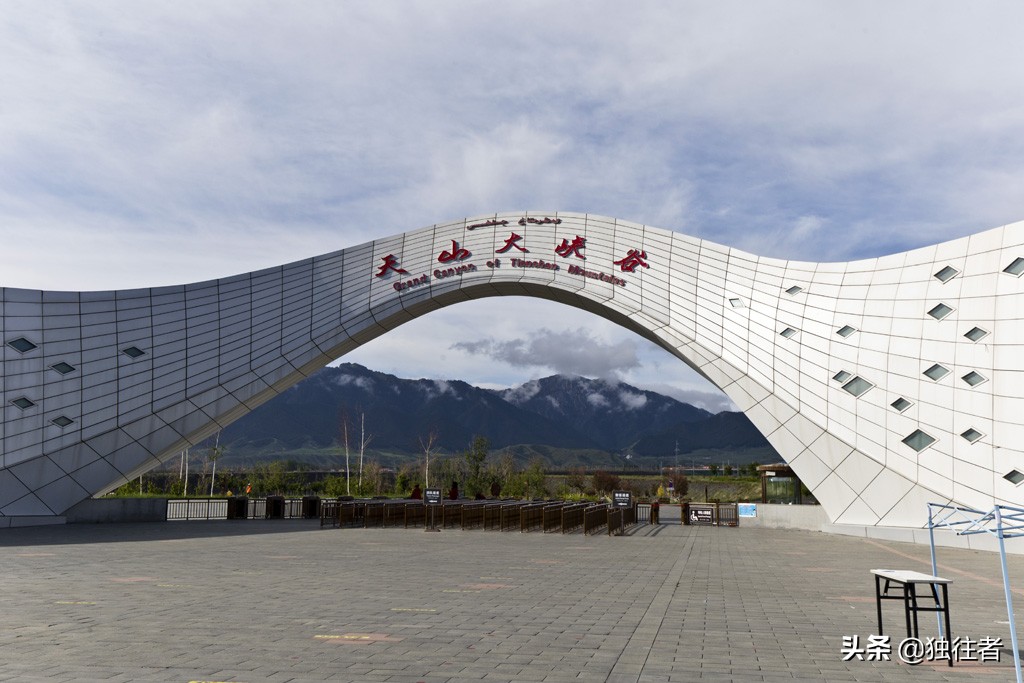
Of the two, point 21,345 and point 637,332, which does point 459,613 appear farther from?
point 21,345

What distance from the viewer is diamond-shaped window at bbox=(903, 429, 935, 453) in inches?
980

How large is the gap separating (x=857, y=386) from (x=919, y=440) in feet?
8.77

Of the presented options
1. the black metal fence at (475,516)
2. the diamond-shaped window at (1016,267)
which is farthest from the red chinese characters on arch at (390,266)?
the diamond-shaped window at (1016,267)

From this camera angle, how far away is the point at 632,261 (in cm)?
3319

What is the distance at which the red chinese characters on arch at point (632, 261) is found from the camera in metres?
33.1

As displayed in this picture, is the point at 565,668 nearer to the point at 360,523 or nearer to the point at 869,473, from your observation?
the point at 869,473

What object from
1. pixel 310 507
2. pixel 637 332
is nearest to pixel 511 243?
pixel 637 332

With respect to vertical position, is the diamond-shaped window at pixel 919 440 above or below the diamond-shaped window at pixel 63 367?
below

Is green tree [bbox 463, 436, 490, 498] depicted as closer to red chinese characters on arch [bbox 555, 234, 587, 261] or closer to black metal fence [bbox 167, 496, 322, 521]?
black metal fence [bbox 167, 496, 322, 521]

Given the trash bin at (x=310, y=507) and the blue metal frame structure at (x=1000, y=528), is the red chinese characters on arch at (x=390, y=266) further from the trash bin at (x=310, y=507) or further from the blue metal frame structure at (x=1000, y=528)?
the blue metal frame structure at (x=1000, y=528)

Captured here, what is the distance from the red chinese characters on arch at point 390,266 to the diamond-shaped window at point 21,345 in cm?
1384

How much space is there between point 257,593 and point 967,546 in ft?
66.5

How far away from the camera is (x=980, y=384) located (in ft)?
77.7

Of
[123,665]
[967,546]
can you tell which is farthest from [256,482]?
[123,665]
